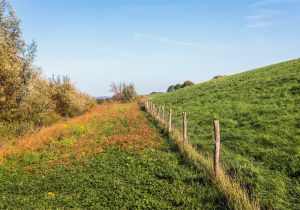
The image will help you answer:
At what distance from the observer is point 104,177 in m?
13.2

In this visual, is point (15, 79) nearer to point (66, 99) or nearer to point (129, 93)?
point (66, 99)

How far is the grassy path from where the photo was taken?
10227 millimetres

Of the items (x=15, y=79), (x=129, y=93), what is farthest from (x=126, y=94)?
(x=15, y=79)

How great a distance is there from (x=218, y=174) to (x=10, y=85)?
637 inches

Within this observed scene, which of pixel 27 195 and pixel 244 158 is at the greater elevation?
pixel 244 158

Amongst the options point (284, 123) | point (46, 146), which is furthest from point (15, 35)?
point (284, 123)

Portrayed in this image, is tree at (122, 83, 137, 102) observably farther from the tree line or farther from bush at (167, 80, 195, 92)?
the tree line

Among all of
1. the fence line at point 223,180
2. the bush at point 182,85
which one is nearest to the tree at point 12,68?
the fence line at point 223,180

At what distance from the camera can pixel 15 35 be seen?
2156 cm

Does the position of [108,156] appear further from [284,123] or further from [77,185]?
[284,123]

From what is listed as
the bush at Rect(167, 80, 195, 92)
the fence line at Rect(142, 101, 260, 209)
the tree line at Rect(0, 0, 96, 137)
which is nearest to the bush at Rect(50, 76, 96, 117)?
the tree line at Rect(0, 0, 96, 137)

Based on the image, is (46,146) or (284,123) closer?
(284,123)

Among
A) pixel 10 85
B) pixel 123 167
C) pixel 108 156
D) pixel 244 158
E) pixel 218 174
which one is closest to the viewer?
pixel 218 174

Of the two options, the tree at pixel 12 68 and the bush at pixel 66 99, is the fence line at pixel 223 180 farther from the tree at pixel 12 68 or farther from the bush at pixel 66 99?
the bush at pixel 66 99
